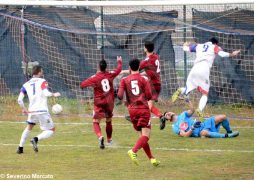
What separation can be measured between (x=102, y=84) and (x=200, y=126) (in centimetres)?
263

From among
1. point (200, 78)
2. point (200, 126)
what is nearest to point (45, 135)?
point (200, 126)

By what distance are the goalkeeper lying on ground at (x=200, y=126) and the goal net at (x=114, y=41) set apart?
439cm

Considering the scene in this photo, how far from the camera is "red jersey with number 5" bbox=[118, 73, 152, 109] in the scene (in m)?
13.6

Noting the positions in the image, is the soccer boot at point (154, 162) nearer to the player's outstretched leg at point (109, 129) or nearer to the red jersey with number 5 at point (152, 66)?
the player's outstretched leg at point (109, 129)

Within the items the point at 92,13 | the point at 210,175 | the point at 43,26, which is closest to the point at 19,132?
the point at 43,26

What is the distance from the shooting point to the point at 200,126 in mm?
17172

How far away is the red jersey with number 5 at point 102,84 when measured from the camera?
1591cm

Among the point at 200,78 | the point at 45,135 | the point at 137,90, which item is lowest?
the point at 45,135

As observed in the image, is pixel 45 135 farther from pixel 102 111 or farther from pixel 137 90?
pixel 137 90

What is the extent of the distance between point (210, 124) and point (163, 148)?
167cm

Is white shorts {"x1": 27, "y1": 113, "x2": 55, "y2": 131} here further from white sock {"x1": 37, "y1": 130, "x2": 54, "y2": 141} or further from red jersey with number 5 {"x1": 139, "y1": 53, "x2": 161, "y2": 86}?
red jersey with number 5 {"x1": 139, "y1": 53, "x2": 161, "y2": 86}

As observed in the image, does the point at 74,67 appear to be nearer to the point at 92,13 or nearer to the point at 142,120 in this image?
the point at 92,13

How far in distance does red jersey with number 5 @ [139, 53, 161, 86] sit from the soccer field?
4.56ft

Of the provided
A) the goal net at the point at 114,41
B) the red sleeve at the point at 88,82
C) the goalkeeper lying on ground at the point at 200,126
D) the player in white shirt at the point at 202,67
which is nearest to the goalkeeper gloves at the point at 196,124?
the goalkeeper lying on ground at the point at 200,126
